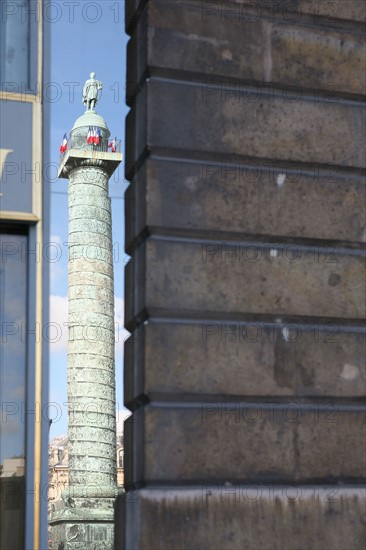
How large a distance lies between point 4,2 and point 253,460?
370 cm

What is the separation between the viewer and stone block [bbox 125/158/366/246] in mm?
7012

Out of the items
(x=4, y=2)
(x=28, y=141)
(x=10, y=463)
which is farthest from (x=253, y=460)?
(x=4, y=2)

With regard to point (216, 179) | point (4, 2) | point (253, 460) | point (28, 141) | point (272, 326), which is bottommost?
point (253, 460)

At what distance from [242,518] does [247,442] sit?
17.9 inches

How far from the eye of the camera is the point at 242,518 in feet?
21.9

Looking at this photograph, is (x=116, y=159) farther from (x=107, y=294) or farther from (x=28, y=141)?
(x=28, y=141)

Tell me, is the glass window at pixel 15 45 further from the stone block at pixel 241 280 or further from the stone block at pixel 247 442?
the stone block at pixel 247 442

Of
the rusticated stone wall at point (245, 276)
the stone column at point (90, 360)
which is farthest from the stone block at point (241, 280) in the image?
the stone column at point (90, 360)

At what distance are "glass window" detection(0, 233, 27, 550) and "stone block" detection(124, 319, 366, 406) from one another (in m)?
0.82

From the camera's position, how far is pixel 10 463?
727 cm

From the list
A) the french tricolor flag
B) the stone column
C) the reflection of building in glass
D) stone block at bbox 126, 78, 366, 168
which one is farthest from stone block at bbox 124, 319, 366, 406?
the french tricolor flag

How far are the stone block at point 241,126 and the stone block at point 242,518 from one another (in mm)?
2115

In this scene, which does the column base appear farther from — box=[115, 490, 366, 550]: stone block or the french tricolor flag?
box=[115, 490, 366, 550]: stone block

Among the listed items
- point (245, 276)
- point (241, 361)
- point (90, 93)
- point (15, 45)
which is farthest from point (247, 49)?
point (90, 93)
